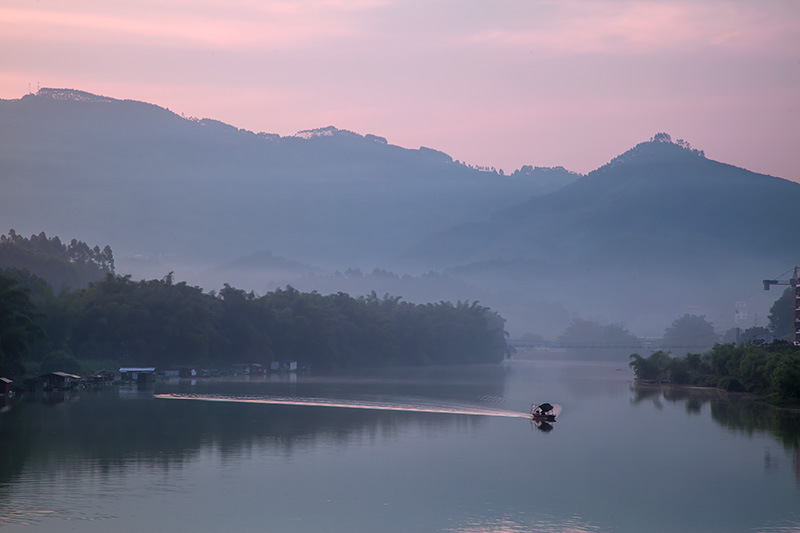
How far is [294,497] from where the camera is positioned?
3388 centimetres

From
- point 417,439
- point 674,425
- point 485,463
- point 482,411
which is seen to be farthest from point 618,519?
point 482,411

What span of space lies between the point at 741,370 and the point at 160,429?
48.9m

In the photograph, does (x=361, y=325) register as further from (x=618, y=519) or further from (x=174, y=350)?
(x=618, y=519)

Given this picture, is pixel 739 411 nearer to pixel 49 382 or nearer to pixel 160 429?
pixel 160 429

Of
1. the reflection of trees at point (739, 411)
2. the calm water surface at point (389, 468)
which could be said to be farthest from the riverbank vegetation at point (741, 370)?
the calm water surface at point (389, 468)

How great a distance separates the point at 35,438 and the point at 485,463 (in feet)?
70.3

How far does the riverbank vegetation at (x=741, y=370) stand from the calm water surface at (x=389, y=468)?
11.2 feet

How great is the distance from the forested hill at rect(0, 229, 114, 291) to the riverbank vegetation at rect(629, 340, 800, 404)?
67369 millimetres

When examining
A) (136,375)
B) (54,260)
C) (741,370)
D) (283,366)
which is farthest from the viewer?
(54,260)

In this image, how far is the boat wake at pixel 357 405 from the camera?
62.6m

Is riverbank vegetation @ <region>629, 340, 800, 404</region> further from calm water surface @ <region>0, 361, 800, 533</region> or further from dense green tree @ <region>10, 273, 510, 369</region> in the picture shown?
dense green tree @ <region>10, 273, 510, 369</region>

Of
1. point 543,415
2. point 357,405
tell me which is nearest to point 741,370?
point 543,415

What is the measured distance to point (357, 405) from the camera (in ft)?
215

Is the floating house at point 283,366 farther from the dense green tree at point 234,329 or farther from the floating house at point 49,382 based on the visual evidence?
the floating house at point 49,382
